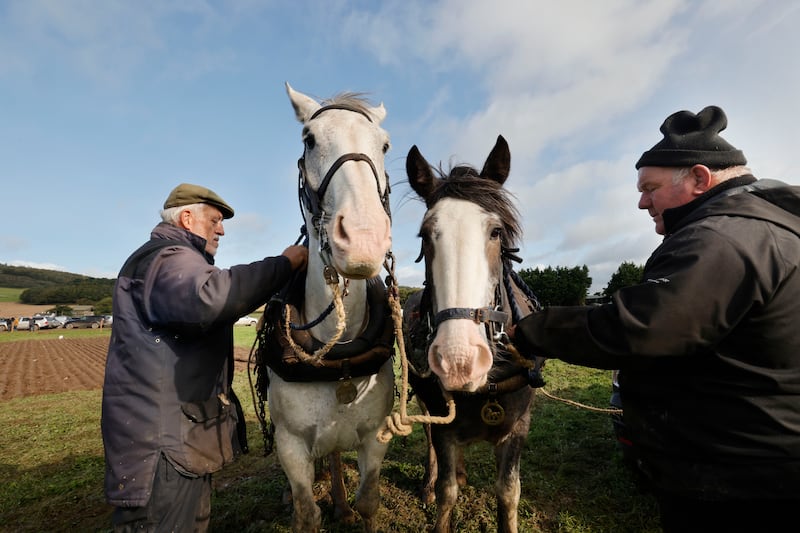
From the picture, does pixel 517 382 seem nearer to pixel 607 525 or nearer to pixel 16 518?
pixel 607 525

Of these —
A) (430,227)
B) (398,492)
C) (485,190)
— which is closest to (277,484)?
(398,492)

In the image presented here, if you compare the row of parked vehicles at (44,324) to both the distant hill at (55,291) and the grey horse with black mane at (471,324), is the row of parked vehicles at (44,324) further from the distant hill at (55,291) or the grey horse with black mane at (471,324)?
the grey horse with black mane at (471,324)

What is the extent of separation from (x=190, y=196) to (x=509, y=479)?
3008mm

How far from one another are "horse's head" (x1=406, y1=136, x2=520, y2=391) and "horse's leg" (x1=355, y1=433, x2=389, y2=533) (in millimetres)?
1084

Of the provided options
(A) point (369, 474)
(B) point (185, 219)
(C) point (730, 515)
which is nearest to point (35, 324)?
(B) point (185, 219)

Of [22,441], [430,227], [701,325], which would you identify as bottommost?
[22,441]

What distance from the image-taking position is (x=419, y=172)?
2.82m

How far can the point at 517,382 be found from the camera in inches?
100

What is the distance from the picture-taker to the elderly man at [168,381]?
192 cm

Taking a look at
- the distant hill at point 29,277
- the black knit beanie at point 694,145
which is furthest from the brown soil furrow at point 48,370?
the distant hill at point 29,277

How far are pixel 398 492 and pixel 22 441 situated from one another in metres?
7.20

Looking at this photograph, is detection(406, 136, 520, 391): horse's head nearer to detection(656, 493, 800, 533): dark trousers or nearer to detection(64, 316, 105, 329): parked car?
detection(656, 493, 800, 533): dark trousers

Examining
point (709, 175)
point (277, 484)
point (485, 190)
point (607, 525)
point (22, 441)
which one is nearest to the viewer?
point (709, 175)

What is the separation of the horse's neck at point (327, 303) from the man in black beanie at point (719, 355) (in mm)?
1283
